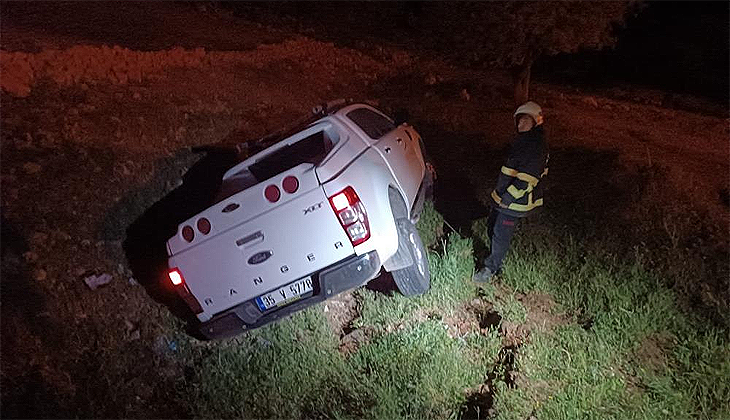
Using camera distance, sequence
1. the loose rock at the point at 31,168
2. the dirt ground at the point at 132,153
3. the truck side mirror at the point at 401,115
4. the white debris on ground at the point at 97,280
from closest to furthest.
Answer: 1. the dirt ground at the point at 132,153
2. the white debris on ground at the point at 97,280
3. the loose rock at the point at 31,168
4. the truck side mirror at the point at 401,115

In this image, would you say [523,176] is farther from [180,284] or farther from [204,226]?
[180,284]

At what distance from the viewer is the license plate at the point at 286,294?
5.22 meters

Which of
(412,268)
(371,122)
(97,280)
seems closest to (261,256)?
(412,268)

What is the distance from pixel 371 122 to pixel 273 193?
6.27 ft

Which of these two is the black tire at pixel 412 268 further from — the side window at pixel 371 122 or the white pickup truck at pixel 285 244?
the side window at pixel 371 122

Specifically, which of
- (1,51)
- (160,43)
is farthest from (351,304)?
(160,43)

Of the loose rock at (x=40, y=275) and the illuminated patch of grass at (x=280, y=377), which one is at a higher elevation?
the loose rock at (x=40, y=275)

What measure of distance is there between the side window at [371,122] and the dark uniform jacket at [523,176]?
137 centimetres

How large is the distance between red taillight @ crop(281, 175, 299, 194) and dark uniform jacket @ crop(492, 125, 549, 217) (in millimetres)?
2073

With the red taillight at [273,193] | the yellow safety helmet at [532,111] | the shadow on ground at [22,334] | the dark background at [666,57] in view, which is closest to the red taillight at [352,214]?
the red taillight at [273,193]

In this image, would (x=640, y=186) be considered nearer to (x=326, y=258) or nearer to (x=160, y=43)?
(x=326, y=258)

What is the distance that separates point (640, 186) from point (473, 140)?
8.86 ft

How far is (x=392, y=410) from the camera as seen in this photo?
16.1 feet

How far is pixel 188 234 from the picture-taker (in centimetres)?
528
